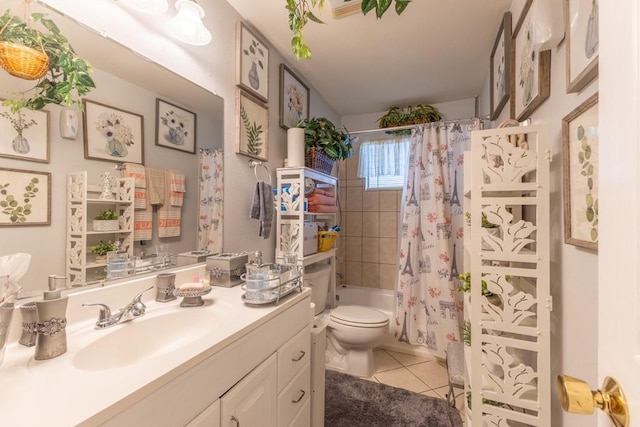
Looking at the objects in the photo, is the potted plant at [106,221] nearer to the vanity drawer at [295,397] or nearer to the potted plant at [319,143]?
the vanity drawer at [295,397]

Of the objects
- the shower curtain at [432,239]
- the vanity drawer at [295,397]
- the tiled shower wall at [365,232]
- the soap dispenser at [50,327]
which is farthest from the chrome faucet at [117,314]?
the tiled shower wall at [365,232]

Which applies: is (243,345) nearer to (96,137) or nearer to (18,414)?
(18,414)

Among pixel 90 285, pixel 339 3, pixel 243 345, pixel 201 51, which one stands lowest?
pixel 243 345

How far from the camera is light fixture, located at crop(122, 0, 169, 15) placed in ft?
3.40

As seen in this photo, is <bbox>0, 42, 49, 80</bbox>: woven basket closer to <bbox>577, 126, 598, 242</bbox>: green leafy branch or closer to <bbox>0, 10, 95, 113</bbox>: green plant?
<bbox>0, 10, 95, 113</bbox>: green plant

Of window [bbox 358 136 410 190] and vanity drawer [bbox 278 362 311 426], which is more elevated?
window [bbox 358 136 410 190]

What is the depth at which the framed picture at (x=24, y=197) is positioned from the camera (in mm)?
766

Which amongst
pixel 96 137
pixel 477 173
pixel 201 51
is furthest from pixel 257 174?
pixel 477 173

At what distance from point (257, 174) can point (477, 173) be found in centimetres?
127

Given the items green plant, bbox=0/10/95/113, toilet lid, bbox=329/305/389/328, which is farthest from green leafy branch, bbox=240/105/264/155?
toilet lid, bbox=329/305/389/328

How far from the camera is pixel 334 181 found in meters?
2.43

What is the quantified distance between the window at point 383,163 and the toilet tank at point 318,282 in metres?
1.19

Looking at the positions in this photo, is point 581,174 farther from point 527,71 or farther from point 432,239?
point 432,239

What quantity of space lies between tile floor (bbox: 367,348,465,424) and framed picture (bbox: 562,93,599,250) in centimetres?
148
